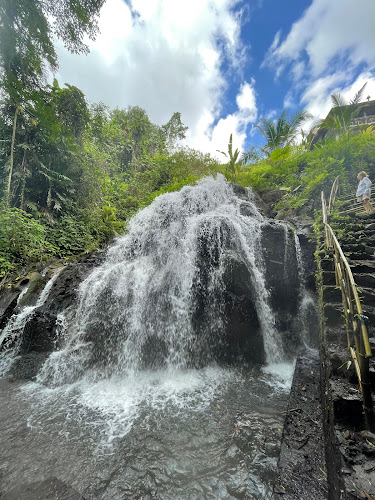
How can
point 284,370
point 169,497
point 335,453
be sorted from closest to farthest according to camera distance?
point 335,453 < point 169,497 < point 284,370

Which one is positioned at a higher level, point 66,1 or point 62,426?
point 66,1

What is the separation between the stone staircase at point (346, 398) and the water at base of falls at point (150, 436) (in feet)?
3.24

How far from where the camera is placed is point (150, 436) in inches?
129

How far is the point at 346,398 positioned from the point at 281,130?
66.5 feet

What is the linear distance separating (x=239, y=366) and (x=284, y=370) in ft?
3.48

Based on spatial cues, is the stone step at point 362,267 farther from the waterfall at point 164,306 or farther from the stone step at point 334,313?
the waterfall at point 164,306

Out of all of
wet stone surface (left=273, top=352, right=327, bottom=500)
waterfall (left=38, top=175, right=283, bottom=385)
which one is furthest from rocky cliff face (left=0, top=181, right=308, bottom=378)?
wet stone surface (left=273, top=352, right=327, bottom=500)

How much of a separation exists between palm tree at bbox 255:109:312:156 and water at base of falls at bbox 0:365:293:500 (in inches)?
733

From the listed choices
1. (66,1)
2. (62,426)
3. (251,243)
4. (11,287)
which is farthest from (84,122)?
(62,426)

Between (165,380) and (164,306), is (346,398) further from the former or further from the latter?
(164,306)

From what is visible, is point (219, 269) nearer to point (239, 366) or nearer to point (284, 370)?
point (239, 366)

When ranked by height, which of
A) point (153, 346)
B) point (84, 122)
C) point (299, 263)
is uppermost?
point (84, 122)

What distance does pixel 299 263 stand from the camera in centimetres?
691

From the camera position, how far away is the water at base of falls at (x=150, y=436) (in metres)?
2.57
